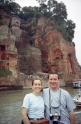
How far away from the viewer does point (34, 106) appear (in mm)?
2721

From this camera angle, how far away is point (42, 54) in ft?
129

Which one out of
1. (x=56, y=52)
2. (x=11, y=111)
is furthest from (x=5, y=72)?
(x=11, y=111)

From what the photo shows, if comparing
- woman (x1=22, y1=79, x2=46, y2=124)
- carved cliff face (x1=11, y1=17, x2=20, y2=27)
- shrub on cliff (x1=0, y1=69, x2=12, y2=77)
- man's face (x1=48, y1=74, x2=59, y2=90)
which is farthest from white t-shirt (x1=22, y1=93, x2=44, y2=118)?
carved cliff face (x1=11, y1=17, x2=20, y2=27)

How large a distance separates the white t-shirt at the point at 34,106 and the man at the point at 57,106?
8cm

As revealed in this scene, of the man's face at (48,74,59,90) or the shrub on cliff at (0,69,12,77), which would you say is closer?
the man's face at (48,74,59,90)

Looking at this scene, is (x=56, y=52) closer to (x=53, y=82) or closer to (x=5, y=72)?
(x=5, y=72)

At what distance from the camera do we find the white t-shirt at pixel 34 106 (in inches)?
106

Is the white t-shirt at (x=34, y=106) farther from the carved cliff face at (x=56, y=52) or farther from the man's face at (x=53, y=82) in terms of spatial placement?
the carved cliff face at (x=56, y=52)

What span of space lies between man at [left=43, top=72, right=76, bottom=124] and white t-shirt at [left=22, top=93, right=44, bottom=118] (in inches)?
3.2

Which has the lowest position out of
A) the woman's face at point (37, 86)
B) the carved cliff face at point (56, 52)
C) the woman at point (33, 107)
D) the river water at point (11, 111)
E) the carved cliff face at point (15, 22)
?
the river water at point (11, 111)

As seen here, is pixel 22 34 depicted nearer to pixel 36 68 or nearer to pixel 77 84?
pixel 36 68

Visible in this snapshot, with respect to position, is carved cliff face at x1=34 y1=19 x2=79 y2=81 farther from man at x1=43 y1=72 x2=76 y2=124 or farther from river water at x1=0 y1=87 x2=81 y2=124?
man at x1=43 y1=72 x2=76 y2=124

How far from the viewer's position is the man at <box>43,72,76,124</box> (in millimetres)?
2696

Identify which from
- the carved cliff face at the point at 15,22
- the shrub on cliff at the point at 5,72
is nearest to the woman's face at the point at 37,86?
the shrub on cliff at the point at 5,72
